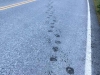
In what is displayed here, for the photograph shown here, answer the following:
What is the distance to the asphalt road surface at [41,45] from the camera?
343cm

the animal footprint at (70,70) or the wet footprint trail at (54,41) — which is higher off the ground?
the animal footprint at (70,70)

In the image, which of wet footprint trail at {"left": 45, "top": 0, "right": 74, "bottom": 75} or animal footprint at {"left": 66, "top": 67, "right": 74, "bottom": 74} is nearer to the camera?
animal footprint at {"left": 66, "top": 67, "right": 74, "bottom": 74}

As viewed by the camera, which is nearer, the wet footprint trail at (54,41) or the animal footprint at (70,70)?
the animal footprint at (70,70)

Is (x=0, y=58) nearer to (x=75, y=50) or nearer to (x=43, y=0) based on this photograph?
(x=75, y=50)

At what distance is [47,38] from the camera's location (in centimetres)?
489

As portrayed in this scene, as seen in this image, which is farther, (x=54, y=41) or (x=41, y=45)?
(x=54, y=41)

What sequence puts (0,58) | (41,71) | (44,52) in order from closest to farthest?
(41,71) < (0,58) < (44,52)

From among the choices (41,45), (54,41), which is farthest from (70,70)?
(54,41)

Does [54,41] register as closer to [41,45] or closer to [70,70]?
[41,45]

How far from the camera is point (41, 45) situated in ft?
14.5

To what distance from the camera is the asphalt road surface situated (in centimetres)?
343

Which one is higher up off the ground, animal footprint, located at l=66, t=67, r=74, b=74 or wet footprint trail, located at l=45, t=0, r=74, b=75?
animal footprint, located at l=66, t=67, r=74, b=74

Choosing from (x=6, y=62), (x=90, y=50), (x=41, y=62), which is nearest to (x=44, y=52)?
(x=41, y=62)

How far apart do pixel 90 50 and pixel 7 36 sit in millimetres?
2354
